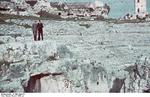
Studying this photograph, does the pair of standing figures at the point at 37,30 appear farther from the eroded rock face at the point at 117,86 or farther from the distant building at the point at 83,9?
the eroded rock face at the point at 117,86

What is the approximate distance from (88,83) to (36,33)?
484 mm

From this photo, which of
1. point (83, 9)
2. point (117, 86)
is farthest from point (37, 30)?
point (117, 86)

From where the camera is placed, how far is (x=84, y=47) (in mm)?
3188

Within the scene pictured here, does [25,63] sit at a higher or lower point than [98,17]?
lower

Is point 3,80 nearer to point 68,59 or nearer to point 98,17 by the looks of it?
point 68,59

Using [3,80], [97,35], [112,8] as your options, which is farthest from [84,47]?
[3,80]

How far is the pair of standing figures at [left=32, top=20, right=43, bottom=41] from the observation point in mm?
3193

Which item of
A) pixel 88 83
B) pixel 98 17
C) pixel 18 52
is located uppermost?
pixel 98 17

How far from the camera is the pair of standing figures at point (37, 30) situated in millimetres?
3193

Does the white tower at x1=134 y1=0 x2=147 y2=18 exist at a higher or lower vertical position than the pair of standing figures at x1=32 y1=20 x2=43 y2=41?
higher

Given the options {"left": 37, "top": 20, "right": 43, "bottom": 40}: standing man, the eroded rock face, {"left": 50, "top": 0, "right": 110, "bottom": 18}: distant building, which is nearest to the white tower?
{"left": 50, "top": 0, "right": 110, "bottom": 18}: distant building

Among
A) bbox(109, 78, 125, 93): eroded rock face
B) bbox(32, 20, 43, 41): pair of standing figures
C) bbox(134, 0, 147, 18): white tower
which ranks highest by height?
bbox(134, 0, 147, 18): white tower

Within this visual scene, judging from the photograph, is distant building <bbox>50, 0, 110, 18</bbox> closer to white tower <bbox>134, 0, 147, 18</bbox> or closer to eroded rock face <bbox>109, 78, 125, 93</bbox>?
white tower <bbox>134, 0, 147, 18</bbox>

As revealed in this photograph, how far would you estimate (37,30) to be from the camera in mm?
3209
